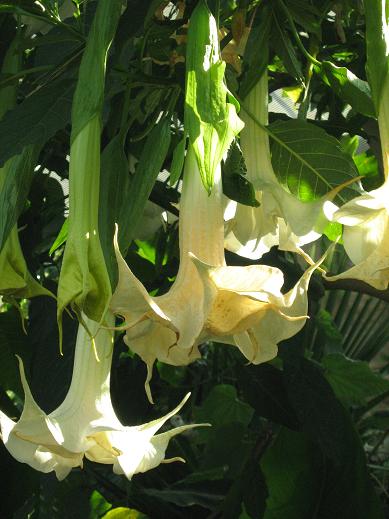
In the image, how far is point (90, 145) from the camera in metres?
0.46

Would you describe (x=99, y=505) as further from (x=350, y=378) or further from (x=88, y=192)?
(x=88, y=192)

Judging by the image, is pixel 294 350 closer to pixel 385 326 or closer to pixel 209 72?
pixel 209 72

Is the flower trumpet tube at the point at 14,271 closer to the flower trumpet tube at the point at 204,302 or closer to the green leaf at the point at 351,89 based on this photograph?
the flower trumpet tube at the point at 204,302

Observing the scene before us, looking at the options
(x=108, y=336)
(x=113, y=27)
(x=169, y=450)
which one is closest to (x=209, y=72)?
(x=113, y=27)

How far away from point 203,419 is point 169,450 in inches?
5.3

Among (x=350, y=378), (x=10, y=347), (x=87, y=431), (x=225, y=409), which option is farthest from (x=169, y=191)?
(x=350, y=378)

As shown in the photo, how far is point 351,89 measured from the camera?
54 cm

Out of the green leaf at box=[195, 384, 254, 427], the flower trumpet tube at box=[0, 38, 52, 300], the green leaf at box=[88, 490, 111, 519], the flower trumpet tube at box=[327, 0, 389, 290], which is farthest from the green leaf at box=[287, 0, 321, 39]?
the green leaf at box=[88, 490, 111, 519]

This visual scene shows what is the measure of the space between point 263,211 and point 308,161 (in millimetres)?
54

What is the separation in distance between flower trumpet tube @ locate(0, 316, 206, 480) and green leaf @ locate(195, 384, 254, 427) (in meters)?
0.94

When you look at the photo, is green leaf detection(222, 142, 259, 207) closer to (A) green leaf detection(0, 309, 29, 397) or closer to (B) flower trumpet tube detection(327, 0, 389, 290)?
(B) flower trumpet tube detection(327, 0, 389, 290)

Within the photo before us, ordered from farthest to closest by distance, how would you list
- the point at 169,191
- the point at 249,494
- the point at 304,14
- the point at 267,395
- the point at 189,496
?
the point at 189,496, the point at 249,494, the point at 267,395, the point at 169,191, the point at 304,14

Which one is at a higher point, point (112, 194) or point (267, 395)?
point (112, 194)

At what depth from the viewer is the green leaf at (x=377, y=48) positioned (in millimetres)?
477
